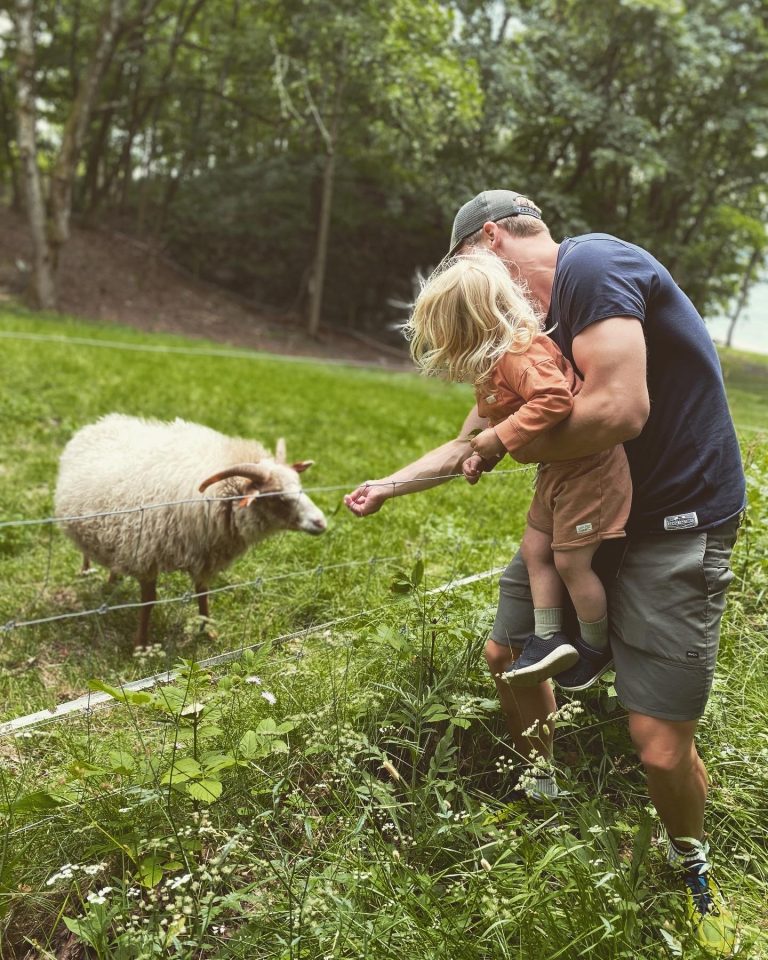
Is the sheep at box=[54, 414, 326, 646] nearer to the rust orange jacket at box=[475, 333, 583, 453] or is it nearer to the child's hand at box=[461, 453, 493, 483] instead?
Answer: the child's hand at box=[461, 453, 493, 483]

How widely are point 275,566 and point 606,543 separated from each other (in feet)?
9.70

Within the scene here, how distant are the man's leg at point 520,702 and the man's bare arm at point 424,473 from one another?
67 cm

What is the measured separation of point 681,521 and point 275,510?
2.86m

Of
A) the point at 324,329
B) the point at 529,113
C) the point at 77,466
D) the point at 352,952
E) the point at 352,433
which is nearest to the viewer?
the point at 352,952

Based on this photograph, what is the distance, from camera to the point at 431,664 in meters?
3.23

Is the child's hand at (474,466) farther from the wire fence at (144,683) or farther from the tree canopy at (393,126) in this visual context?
the tree canopy at (393,126)

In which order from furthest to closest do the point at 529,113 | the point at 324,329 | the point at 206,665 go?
1. the point at 324,329
2. the point at 529,113
3. the point at 206,665

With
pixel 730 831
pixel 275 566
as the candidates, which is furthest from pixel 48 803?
pixel 275 566

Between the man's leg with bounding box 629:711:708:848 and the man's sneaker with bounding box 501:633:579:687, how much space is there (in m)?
0.26

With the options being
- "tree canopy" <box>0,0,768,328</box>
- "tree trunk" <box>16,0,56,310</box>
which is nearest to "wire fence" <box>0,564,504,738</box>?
"tree canopy" <box>0,0,768,328</box>

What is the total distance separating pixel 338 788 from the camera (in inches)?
113

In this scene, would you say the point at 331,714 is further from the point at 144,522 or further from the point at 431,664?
the point at 144,522

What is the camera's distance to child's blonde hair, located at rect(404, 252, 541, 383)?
2471mm

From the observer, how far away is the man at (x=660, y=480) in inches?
88.5
